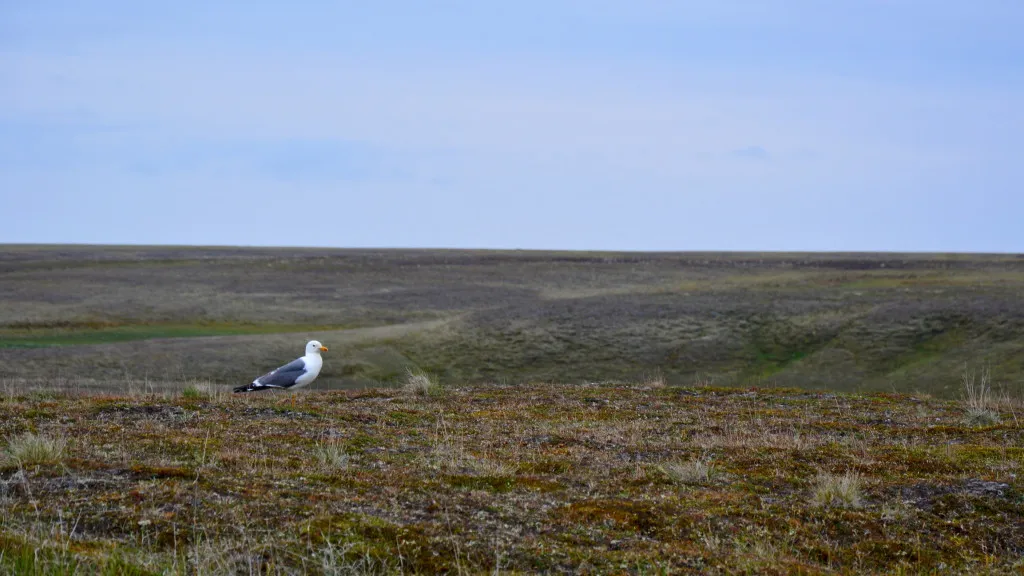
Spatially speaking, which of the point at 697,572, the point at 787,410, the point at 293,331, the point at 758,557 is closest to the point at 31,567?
the point at 697,572

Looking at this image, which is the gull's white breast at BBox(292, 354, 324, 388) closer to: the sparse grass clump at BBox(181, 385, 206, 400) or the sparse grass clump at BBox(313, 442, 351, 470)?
the sparse grass clump at BBox(181, 385, 206, 400)

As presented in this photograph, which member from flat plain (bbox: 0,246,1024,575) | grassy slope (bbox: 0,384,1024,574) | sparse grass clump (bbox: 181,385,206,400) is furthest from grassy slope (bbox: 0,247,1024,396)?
grassy slope (bbox: 0,384,1024,574)

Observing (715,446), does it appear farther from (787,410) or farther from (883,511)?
(787,410)

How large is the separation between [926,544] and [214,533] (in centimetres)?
561

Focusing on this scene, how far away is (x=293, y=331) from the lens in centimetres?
4728

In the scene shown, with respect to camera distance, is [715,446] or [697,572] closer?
[697,572]

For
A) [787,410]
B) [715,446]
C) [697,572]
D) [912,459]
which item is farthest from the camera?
[787,410]

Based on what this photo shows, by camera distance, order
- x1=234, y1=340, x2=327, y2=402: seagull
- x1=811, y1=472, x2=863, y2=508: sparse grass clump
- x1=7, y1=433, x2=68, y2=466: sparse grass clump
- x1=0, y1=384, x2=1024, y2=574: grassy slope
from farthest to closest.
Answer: x1=234, y1=340, x2=327, y2=402: seagull → x1=7, y1=433, x2=68, y2=466: sparse grass clump → x1=811, y1=472, x2=863, y2=508: sparse grass clump → x1=0, y1=384, x2=1024, y2=574: grassy slope

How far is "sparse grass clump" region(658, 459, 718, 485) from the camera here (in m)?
10.3

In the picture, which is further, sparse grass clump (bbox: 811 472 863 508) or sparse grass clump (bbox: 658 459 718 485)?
sparse grass clump (bbox: 658 459 718 485)

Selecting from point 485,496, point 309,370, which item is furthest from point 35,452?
point 309,370

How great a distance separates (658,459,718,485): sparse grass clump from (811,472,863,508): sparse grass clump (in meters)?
1.22

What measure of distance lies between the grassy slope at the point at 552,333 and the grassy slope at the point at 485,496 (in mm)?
21119

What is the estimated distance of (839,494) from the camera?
9.33m
